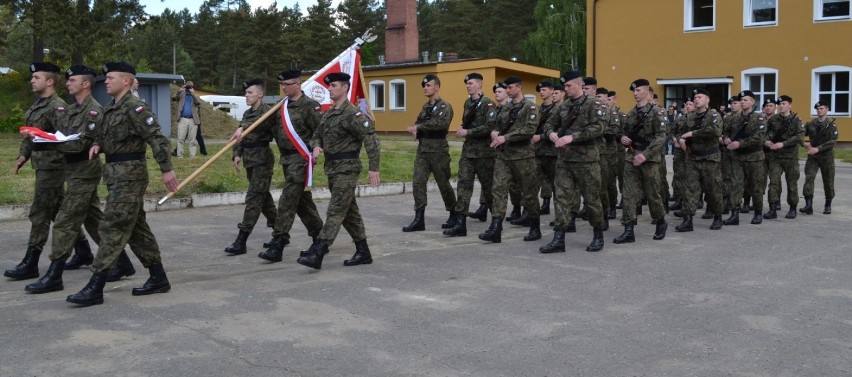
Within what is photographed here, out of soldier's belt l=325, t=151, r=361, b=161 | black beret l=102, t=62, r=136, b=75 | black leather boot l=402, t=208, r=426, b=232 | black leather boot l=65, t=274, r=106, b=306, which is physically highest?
black beret l=102, t=62, r=136, b=75

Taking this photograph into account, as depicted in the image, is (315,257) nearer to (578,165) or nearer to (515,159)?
(515,159)

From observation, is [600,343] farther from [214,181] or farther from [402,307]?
[214,181]

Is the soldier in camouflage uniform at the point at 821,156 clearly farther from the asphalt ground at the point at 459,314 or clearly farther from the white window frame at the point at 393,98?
the white window frame at the point at 393,98

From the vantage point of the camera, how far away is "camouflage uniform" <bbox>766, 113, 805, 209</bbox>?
12.8 m

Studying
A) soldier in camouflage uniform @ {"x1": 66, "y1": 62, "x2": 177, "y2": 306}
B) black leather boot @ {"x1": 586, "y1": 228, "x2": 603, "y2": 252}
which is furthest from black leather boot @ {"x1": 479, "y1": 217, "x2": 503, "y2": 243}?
soldier in camouflage uniform @ {"x1": 66, "y1": 62, "x2": 177, "y2": 306}

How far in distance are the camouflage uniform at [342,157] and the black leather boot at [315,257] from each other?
0.18ft

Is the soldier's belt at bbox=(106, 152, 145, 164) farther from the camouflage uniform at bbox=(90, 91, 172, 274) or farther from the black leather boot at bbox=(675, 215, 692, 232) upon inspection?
the black leather boot at bbox=(675, 215, 692, 232)

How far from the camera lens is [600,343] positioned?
5789mm

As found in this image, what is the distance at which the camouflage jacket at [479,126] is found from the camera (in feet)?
35.4

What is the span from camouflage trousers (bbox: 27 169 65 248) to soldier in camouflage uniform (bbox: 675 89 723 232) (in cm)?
742

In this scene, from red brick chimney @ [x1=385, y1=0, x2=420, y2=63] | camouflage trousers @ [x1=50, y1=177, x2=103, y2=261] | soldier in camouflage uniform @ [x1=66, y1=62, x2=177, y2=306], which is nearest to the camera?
soldier in camouflage uniform @ [x1=66, y1=62, x2=177, y2=306]

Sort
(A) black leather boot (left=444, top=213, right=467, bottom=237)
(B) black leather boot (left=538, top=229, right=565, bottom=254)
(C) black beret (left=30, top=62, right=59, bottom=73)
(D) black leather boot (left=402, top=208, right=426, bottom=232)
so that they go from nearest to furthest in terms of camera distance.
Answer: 1. (C) black beret (left=30, top=62, right=59, bottom=73)
2. (B) black leather boot (left=538, top=229, right=565, bottom=254)
3. (A) black leather boot (left=444, top=213, right=467, bottom=237)
4. (D) black leather boot (left=402, top=208, right=426, bottom=232)

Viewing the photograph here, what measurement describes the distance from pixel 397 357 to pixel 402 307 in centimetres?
137

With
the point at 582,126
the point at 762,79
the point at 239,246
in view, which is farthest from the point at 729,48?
the point at 239,246
